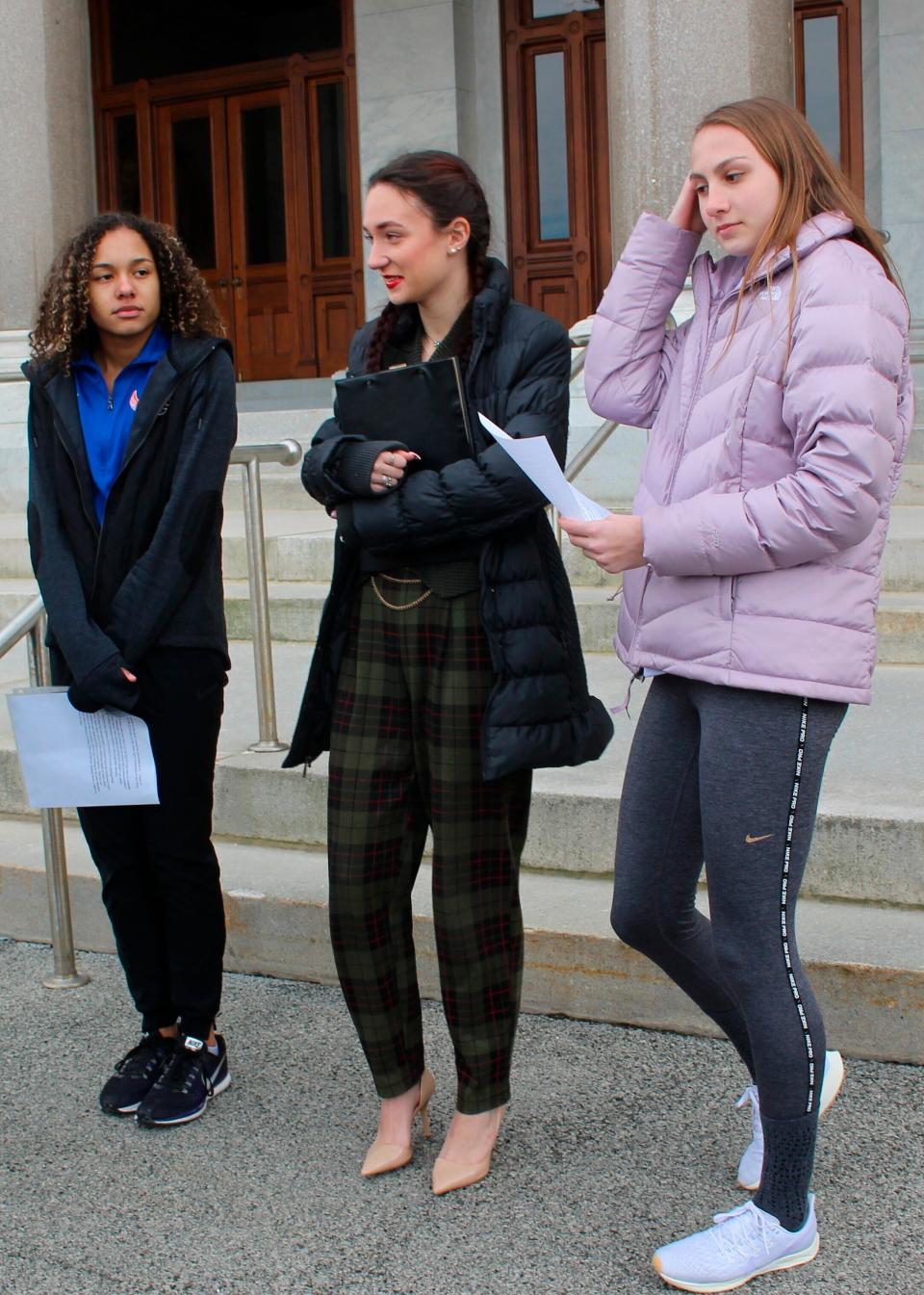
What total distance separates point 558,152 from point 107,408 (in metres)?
9.18

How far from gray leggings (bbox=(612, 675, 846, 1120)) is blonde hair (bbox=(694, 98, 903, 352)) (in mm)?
671

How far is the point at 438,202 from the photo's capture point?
272cm

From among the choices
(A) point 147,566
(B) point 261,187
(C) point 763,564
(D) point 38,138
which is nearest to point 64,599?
(A) point 147,566

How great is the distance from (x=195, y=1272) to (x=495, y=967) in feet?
2.43

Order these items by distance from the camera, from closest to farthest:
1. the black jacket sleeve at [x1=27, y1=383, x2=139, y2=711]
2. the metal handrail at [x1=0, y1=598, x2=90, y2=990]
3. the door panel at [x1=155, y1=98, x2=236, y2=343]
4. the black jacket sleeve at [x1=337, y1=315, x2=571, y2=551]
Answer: the black jacket sleeve at [x1=337, y1=315, x2=571, y2=551] < the black jacket sleeve at [x1=27, y1=383, x2=139, y2=711] < the metal handrail at [x1=0, y1=598, x2=90, y2=990] < the door panel at [x1=155, y1=98, x2=236, y2=343]

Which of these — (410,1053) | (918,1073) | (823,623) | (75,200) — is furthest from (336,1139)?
(75,200)

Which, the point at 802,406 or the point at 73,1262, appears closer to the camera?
the point at 802,406

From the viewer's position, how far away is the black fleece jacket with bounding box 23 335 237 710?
3.08 meters

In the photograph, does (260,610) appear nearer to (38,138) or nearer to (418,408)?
(418,408)

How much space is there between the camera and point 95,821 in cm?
324

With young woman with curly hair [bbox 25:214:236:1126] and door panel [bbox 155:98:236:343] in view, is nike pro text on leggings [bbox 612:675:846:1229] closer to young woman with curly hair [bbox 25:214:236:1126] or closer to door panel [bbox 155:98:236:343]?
young woman with curly hair [bbox 25:214:236:1126]

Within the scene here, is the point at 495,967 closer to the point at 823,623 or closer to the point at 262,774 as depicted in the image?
the point at 823,623

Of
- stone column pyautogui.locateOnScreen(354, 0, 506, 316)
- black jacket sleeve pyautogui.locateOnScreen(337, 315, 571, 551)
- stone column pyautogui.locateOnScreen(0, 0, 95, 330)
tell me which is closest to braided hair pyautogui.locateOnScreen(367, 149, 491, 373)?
black jacket sleeve pyautogui.locateOnScreen(337, 315, 571, 551)

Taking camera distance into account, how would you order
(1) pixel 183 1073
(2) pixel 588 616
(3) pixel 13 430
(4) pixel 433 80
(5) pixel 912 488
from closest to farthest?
(1) pixel 183 1073 < (2) pixel 588 616 < (5) pixel 912 488 < (3) pixel 13 430 < (4) pixel 433 80
